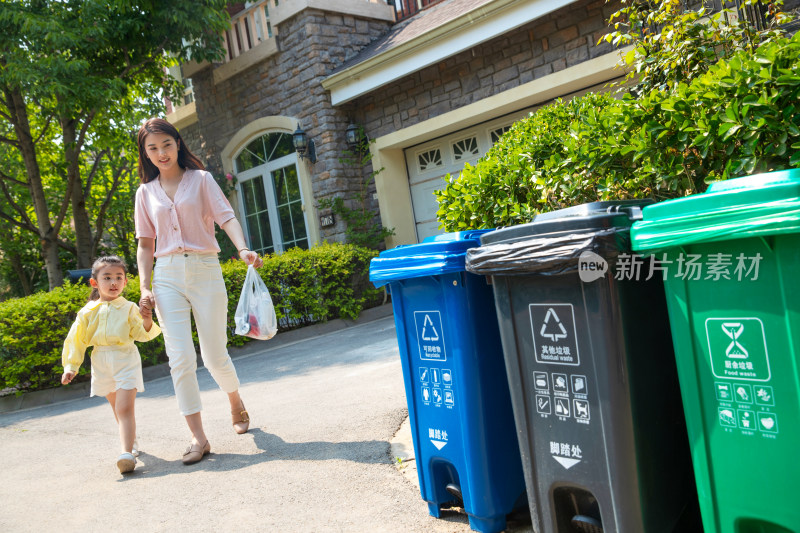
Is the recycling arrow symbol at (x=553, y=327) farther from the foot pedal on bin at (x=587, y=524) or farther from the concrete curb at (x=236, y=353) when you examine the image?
the concrete curb at (x=236, y=353)

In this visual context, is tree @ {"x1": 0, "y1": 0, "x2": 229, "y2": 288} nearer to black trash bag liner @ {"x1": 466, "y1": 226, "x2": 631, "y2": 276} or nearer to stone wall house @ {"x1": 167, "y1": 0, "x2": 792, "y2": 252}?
stone wall house @ {"x1": 167, "y1": 0, "x2": 792, "y2": 252}

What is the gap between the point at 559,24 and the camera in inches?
313

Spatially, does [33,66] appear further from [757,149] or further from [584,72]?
[757,149]

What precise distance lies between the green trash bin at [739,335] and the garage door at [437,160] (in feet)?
24.8

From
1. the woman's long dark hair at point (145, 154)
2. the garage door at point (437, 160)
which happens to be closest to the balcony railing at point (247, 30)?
the garage door at point (437, 160)

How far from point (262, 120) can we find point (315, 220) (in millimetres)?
2085

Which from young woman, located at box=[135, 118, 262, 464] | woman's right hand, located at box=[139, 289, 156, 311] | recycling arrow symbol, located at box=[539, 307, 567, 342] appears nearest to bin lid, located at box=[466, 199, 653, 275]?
recycling arrow symbol, located at box=[539, 307, 567, 342]

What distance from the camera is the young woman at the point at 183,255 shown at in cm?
372

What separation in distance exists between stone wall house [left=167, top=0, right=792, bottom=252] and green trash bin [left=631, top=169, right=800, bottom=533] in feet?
20.6

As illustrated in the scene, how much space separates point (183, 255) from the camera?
3.73 m

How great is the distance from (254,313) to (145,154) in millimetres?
1162

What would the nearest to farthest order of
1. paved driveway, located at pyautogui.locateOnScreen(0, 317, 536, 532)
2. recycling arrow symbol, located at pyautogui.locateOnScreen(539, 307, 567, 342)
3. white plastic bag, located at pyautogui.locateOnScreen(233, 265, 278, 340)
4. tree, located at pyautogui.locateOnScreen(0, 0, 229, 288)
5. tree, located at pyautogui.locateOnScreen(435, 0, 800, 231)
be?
recycling arrow symbol, located at pyautogui.locateOnScreen(539, 307, 567, 342), tree, located at pyautogui.locateOnScreen(435, 0, 800, 231), paved driveway, located at pyautogui.locateOnScreen(0, 317, 536, 532), white plastic bag, located at pyautogui.locateOnScreen(233, 265, 278, 340), tree, located at pyautogui.locateOnScreen(0, 0, 229, 288)

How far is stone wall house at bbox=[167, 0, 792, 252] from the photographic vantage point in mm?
8102

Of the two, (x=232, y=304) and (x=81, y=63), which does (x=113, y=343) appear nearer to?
(x=232, y=304)
